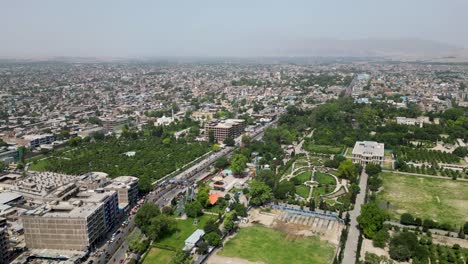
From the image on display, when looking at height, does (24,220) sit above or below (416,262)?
above

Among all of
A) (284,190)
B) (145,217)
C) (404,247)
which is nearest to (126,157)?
(145,217)

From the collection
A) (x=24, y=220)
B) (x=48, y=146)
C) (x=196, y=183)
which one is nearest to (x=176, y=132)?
(x=48, y=146)

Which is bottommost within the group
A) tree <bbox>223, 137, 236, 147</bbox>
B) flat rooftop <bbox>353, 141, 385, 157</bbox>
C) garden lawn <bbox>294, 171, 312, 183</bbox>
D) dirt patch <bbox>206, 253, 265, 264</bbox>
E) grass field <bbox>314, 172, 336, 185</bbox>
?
dirt patch <bbox>206, 253, 265, 264</bbox>

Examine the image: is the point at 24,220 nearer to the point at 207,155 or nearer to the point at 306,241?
the point at 306,241

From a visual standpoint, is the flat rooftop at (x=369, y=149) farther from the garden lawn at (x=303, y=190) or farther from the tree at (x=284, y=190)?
the tree at (x=284, y=190)

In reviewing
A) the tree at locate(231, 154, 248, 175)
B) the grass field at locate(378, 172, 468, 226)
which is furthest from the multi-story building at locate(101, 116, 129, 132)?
the grass field at locate(378, 172, 468, 226)

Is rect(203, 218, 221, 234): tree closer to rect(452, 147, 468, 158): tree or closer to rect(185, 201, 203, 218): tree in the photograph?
rect(185, 201, 203, 218): tree

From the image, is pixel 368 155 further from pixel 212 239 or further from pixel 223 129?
pixel 212 239
